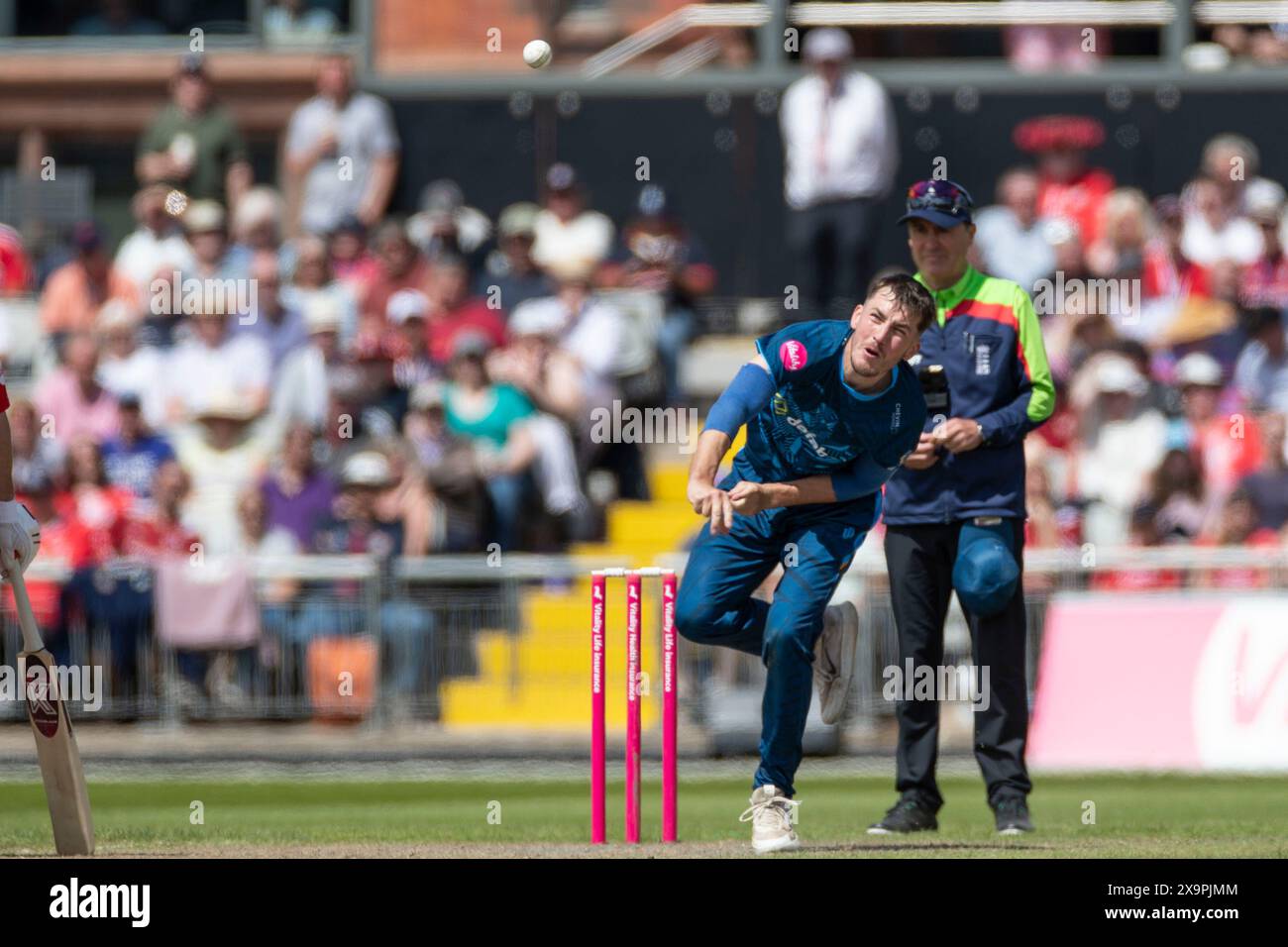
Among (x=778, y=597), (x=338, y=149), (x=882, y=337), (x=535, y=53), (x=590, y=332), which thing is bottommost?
(x=778, y=597)

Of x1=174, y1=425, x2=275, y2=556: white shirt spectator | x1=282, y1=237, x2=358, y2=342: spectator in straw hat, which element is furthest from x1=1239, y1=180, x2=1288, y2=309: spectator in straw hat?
x1=174, y1=425, x2=275, y2=556: white shirt spectator

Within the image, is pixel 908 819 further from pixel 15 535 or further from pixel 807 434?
pixel 15 535

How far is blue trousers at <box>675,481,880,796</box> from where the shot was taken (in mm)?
9555

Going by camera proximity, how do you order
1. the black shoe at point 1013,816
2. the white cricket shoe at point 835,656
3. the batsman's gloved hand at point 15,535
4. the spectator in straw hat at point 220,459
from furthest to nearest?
the spectator in straw hat at point 220,459, the black shoe at point 1013,816, the white cricket shoe at point 835,656, the batsman's gloved hand at point 15,535

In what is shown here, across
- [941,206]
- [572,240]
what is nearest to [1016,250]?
[572,240]

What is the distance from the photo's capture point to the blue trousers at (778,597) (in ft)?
31.3

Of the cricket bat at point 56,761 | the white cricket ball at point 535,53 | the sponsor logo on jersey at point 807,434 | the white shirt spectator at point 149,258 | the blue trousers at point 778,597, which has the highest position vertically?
the white cricket ball at point 535,53

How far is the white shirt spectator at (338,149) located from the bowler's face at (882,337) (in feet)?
41.4

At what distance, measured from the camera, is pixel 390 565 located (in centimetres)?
1747

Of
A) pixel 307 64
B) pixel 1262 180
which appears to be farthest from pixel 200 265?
pixel 1262 180

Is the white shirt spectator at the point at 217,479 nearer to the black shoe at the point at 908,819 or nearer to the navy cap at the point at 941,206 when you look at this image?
the black shoe at the point at 908,819

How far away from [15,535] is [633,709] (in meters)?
2.36

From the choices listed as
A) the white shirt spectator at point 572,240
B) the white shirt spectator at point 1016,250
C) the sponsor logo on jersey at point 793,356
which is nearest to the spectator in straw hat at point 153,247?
the white shirt spectator at point 572,240

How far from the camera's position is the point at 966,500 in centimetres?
1073
